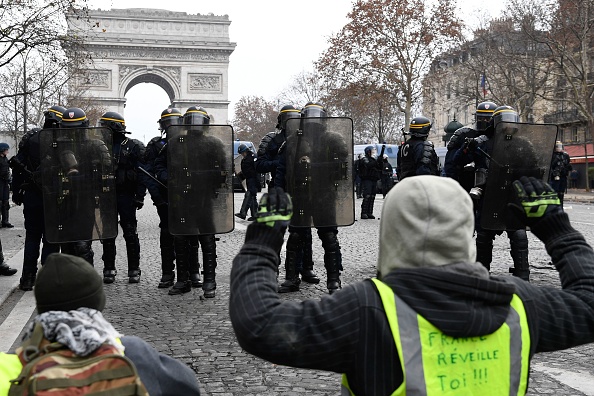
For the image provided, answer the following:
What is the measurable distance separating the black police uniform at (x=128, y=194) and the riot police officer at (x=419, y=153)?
2.68 metres

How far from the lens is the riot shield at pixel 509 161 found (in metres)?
6.85

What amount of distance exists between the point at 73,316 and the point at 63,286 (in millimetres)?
92

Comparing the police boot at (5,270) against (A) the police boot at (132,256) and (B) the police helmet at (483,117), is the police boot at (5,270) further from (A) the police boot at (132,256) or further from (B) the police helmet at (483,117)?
(B) the police helmet at (483,117)

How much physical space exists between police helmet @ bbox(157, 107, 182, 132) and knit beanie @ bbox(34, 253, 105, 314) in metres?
5.67

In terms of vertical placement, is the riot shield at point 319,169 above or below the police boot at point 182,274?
above

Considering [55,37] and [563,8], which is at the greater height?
[563,8]

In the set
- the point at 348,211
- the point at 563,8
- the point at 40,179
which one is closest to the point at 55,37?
the point at 40,179

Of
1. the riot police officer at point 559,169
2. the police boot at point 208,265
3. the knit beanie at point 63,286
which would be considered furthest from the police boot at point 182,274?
the riot police officer at point 559,169

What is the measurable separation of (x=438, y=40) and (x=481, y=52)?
2.78m

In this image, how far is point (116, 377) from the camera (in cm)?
191

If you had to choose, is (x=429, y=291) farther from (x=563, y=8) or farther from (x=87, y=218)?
(x=563, y=8)

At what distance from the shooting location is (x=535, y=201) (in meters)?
2.05

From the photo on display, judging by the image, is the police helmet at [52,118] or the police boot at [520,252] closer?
the police boot at [520,252]

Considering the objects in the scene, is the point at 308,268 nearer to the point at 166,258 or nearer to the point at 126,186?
the point at 166,258
